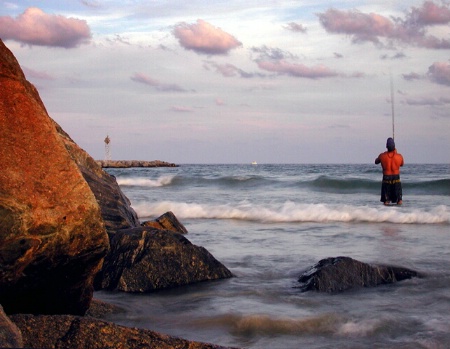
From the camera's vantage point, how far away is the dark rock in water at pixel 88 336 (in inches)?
130

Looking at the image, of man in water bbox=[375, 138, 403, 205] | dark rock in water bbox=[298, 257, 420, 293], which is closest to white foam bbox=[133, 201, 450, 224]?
man in water bbox=[375, 138, 403, 205]

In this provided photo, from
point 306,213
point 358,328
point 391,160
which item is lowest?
point 358,328

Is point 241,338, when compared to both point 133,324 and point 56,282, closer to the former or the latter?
point 133,324

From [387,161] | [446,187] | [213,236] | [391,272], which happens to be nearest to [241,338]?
[391,272]

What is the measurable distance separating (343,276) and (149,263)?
213cm

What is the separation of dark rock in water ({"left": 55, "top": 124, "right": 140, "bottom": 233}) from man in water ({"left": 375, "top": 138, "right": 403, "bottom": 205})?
315 inches

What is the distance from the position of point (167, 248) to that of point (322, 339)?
2.24m

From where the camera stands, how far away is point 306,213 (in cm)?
1555

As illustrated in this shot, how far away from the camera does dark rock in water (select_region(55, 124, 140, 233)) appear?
7.39 m

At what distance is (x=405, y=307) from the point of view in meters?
5.71

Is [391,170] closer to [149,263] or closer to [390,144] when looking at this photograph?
[390,144]

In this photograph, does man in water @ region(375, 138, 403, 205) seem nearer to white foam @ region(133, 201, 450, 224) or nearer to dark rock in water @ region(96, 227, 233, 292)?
white foam @ region(133, 201, 450, 224)

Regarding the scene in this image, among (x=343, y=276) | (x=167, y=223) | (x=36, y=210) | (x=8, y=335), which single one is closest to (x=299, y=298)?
(x=343, y=276)

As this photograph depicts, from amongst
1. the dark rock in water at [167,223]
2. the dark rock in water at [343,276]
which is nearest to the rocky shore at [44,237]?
the dark rock in water at [343,276]
